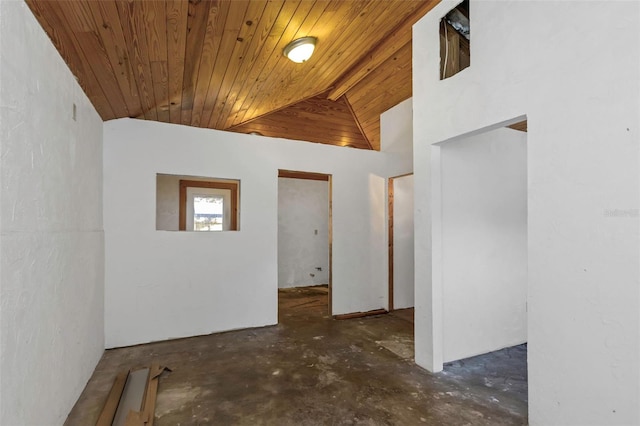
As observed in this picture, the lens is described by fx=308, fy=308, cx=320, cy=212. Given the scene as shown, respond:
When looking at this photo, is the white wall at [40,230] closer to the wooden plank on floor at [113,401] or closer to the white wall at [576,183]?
the wooden plank on floor at [113,401]

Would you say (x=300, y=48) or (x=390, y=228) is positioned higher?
(x=300, y=48)

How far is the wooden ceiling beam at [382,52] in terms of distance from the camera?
125 inches

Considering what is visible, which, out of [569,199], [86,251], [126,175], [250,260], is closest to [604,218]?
[569,199]

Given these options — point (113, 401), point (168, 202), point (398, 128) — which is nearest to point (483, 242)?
point (398, 128)

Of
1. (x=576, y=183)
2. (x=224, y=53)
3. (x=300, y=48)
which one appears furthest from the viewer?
(x=300, y=48)

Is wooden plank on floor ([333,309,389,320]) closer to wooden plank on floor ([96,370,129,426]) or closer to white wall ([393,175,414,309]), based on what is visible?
white wall ([393,175,414,309])

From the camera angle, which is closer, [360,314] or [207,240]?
[207,240]

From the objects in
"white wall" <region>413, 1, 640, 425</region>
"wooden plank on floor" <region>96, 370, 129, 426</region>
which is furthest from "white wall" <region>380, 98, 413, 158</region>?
"wooden plank on floor" <region>96, 370, 129, 426</region>

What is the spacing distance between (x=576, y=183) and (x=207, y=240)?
10.7 ft

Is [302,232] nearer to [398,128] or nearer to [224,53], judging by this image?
[398,128]

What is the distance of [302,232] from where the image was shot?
6414mm

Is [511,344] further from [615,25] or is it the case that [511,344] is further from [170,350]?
[170,350]

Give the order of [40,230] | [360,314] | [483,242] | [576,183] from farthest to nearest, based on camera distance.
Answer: [360,314] < [483,242] < [576,183] < [40,230]

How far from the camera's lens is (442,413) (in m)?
2.04
